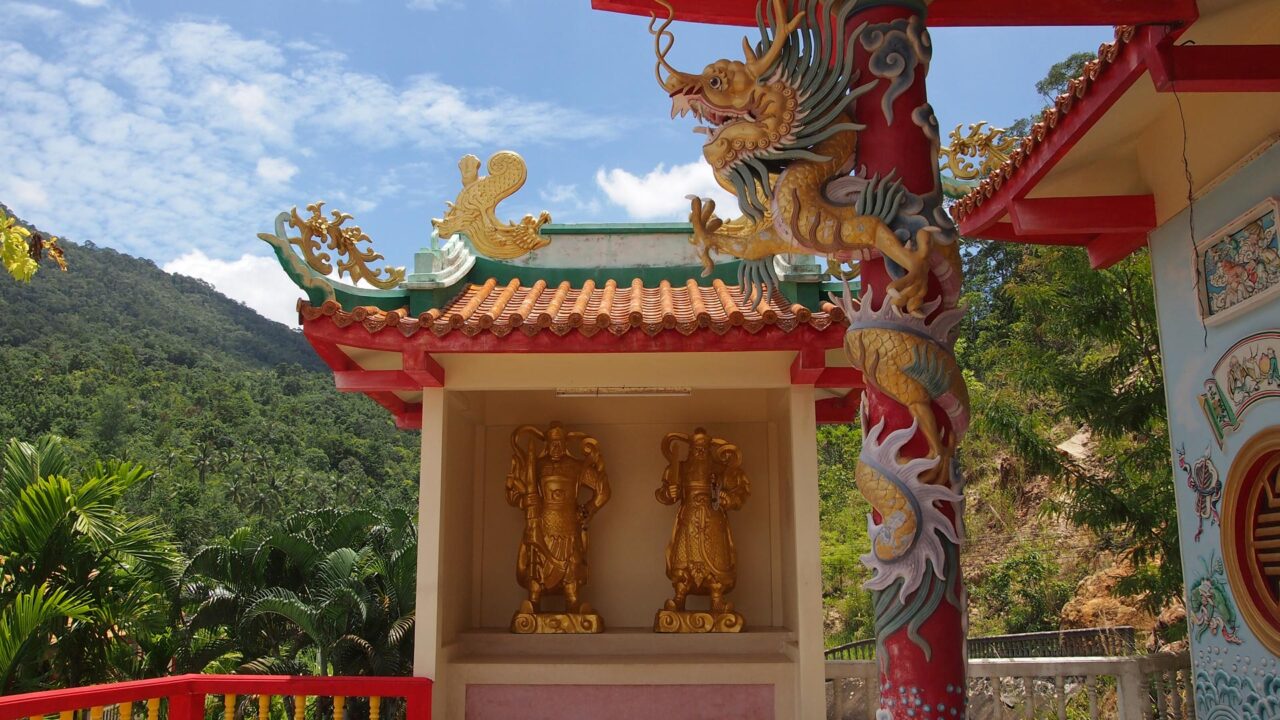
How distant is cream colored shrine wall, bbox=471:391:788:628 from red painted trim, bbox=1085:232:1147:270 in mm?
2390

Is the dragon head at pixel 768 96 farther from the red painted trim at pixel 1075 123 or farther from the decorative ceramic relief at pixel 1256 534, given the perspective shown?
the decorative ceramic relief at pixel 1256 534

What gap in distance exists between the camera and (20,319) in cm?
4375

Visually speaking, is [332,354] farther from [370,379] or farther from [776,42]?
[776,42]

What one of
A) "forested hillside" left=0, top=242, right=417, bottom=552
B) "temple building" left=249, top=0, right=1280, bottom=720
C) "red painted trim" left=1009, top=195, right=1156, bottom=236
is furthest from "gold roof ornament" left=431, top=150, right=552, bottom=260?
"forested hillside" left=0, top=242, right=417, bottom=552

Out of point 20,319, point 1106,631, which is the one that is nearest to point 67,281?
point 20,319

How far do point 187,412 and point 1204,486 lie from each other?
39986 mm

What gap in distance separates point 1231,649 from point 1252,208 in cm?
187

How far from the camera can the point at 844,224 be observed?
2.90 meters

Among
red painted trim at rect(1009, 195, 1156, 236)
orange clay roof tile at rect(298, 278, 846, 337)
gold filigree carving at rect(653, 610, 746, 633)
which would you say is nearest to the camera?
red painted trim at rect(1009, 195, 1156, 236)

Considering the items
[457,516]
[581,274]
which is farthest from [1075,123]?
[457,516]

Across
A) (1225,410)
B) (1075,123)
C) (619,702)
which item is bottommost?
(619,702)

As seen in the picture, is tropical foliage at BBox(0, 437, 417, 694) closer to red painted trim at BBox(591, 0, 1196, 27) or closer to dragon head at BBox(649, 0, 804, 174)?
dragon head at BBox(649, 0, 804, 174)

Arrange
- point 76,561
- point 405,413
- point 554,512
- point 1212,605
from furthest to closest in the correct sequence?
point 76,561
point 405,413
point 554,512
point 1212,605

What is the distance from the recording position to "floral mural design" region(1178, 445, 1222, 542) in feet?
14.4
